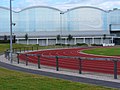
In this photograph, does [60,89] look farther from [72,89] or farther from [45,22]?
[45,22]

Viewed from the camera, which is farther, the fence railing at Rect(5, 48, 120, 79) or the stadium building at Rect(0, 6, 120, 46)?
the stadium building at Rect(0, 6, 120, 46)

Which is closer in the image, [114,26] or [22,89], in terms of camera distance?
[22,89]

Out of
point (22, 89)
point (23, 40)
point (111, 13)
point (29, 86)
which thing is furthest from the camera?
point (111, 13)

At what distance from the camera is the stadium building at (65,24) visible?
127000mm

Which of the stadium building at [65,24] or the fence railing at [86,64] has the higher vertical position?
the stadium building at [65,24]

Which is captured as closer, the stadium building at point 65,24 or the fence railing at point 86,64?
the fence railing at point 86,64

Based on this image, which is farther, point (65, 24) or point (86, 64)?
point (65, 24)

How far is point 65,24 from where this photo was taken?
131 meters

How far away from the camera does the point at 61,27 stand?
13000 centimetres

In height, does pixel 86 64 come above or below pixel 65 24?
below

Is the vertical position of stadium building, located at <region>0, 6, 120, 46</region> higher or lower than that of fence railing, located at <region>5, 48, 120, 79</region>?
higher

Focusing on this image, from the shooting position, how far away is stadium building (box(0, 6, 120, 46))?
12700 cm

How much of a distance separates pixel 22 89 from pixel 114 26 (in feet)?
412

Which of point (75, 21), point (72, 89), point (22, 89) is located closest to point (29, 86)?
point (22, 89)
